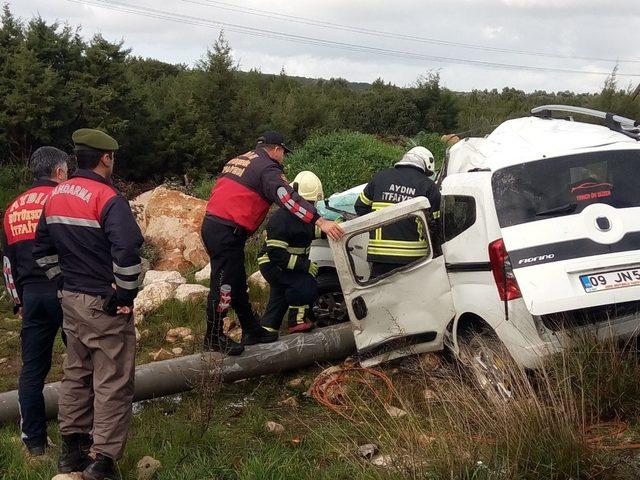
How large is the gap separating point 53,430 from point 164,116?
1107 cm

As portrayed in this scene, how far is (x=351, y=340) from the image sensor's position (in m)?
5.59

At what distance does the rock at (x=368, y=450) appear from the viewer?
3471 millimetres

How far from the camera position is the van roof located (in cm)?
467

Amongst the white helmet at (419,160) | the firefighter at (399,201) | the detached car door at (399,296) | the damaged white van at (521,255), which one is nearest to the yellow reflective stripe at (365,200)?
the firefighter at (399,201)

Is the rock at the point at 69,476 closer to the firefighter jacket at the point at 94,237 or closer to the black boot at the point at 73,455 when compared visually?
the black boot at the point at 73,455

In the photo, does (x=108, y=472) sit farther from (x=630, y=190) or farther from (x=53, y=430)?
(x=630, y=190)

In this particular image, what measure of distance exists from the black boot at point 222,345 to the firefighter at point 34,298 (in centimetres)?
133

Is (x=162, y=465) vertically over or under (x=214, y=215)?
under

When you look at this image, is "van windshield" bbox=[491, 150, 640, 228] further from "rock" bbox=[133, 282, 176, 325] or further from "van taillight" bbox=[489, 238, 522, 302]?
"rock" bbox=[133, 282, 176, 325]

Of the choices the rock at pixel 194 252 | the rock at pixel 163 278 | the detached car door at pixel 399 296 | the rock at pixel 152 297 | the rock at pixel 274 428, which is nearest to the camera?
the rock at pixel 274 428

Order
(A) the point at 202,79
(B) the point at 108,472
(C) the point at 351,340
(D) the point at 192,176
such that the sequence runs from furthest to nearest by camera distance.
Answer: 1. (A) the point at 202,79
2. (D) the point at 192,176
3. (C) the point at 351,340
4. (B) the point at 108,472

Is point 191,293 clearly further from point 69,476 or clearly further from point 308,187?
point 69,476

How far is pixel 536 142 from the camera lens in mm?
4891

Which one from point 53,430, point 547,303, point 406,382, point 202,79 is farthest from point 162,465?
point 202,79
